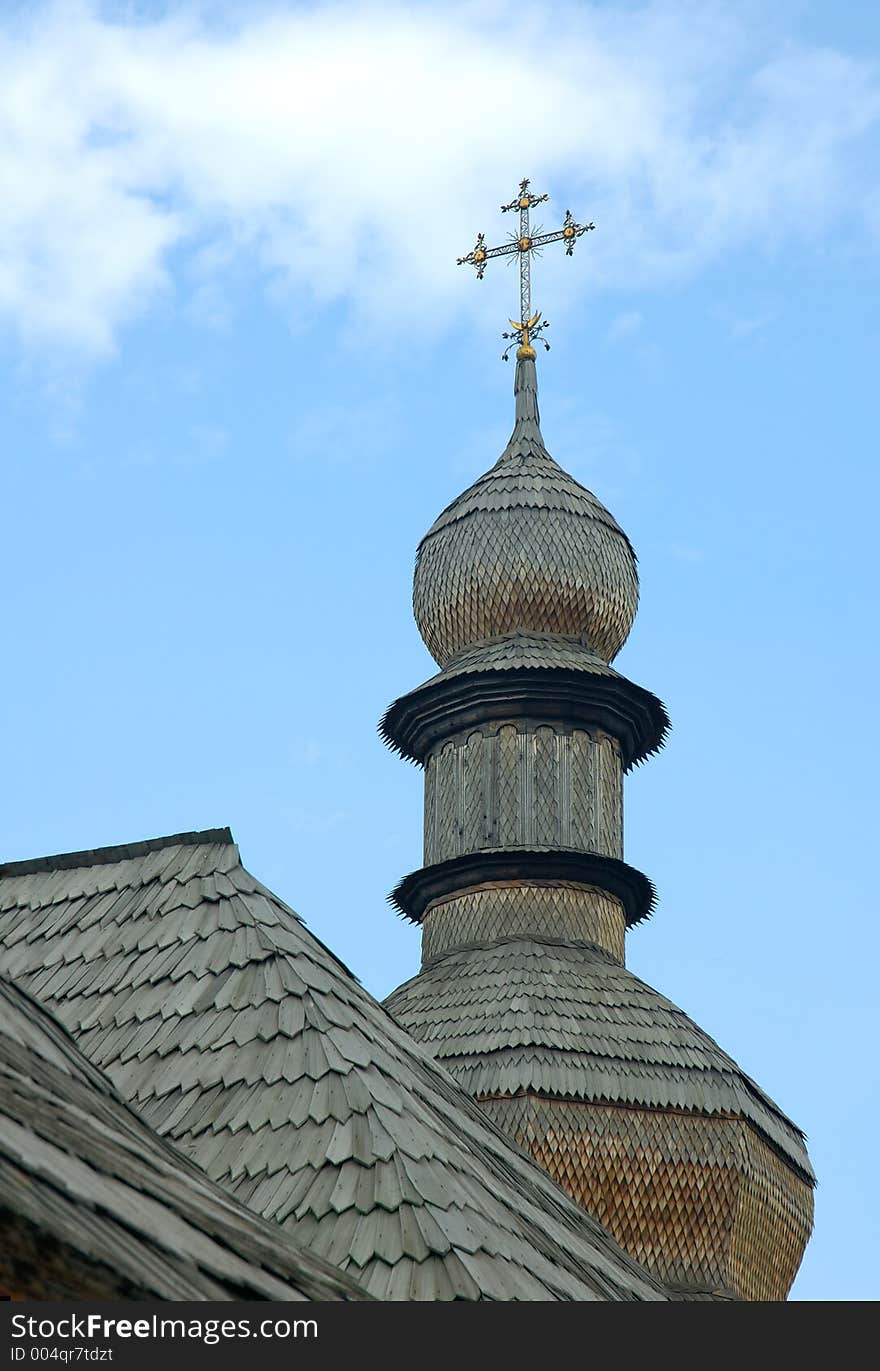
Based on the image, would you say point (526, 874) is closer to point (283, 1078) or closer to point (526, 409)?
point (526, 409)

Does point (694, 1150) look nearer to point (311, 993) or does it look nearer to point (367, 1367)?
point (311, 993)

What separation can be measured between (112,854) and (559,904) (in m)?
11.4

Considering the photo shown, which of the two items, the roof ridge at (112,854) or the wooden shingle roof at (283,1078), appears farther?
the roof ridge at (112,854)

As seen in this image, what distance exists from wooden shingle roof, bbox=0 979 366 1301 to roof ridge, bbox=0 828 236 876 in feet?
14.9

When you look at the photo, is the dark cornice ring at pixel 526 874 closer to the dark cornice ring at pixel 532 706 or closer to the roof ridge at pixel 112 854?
the dark cornice ring at pixel 532 706

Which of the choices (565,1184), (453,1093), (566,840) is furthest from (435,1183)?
(566,840)

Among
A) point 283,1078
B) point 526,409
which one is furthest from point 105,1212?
point 526,409

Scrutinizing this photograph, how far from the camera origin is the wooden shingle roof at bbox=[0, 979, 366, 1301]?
23.0 feet

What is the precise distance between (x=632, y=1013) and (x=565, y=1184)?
2.14 meters

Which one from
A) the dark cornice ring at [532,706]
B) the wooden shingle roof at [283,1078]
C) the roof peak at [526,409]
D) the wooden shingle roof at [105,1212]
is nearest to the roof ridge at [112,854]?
the wooden shingle roof at [283,1078]

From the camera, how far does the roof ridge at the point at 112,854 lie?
14586 mm

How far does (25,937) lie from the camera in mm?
14914

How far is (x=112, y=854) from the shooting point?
15094 millimetres

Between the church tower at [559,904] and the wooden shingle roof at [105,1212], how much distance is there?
1399 cm
